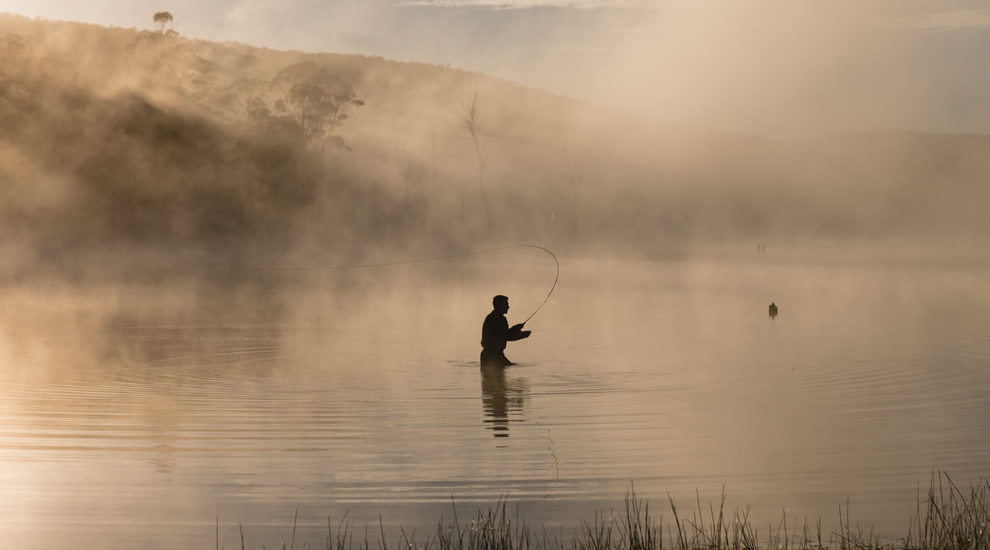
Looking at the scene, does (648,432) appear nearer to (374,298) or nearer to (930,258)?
(374,298)

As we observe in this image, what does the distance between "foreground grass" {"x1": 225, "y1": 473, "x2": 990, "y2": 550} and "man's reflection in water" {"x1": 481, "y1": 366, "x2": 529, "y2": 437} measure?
5.17m

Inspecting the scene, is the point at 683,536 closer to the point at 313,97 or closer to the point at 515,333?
the point at 515,333

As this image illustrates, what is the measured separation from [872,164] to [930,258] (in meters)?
99.6

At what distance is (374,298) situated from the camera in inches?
1810

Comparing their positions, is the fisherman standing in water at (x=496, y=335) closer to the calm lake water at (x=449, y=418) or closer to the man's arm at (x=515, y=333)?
the man's arm at (x=515, y=333)

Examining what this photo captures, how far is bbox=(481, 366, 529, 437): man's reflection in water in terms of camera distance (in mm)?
16766

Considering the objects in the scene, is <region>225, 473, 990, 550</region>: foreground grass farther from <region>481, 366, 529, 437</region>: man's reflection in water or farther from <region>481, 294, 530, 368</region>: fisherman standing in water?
<region>481, 294, 530, 368</region>: fisherman standing in water

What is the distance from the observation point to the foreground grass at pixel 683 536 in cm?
922

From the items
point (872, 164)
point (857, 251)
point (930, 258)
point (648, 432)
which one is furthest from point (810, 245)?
point (648, 432)

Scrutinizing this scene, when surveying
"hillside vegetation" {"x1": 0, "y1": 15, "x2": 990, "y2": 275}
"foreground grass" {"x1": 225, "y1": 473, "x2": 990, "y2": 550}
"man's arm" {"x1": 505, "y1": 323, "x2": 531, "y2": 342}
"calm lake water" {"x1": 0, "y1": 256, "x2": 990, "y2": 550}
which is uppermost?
"hillside vegetation" {"x1": 0, "y1": 15, "x2": 990, "y2": 275}

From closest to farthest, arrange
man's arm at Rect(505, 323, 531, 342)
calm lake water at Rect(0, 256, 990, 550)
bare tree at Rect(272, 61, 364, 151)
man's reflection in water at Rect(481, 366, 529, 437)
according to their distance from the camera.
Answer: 1. calm lake water at Rect(0, 256, 990, 550)
2. man's reflection in water at Rect(481, 366, 529, 437)
3. man's arm at Rect(505, 323, 531, 342)
4. bare tree at Rect(272, 61, 364, 151)

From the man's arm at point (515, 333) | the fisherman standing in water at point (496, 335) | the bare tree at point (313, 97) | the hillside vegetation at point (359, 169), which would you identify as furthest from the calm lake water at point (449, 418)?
the bare tree at point (313, 97)

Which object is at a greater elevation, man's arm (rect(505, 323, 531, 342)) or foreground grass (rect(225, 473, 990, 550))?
man's arm (rect(505, 323, 531, 342))

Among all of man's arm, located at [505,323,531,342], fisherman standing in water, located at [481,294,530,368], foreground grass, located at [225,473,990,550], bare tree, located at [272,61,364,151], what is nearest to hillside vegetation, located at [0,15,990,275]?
bare tree, located at [272,61,364,151]
